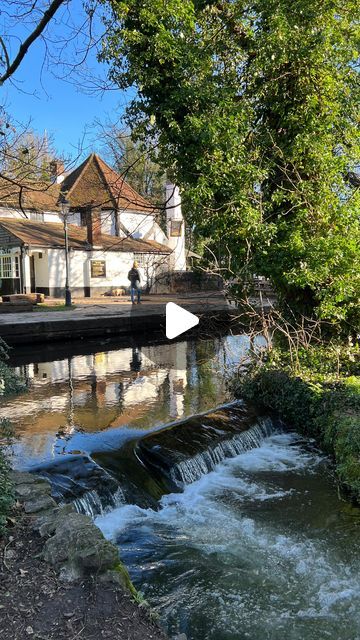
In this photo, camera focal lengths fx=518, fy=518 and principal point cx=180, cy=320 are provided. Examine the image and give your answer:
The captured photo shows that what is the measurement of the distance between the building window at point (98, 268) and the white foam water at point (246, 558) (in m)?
23.9

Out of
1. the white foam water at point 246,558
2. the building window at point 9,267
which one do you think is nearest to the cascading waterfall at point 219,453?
the white foam water at point 246,558

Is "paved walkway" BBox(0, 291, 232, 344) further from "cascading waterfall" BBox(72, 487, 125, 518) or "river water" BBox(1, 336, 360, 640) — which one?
"cascading waterfall" BBox(72, 487, 125, 518)

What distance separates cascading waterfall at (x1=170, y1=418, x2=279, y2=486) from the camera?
6523 mm

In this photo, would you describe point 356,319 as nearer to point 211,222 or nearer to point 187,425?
point 211,222

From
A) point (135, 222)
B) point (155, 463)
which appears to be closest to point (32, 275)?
point (135, 222)

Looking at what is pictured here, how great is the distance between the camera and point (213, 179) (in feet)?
31.3

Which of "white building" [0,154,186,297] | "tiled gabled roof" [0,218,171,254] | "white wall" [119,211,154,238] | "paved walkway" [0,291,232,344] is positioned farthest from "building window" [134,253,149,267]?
"paved walkway" [0,291,232,344]

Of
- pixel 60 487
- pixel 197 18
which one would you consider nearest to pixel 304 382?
pixel 60 487

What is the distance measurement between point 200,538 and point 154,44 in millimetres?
8211

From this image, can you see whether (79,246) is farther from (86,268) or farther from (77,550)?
(77,550)

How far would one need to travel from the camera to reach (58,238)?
92.8ft

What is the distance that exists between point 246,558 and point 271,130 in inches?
320

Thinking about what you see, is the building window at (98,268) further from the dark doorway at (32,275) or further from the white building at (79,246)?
the dark doorway at (32,275)

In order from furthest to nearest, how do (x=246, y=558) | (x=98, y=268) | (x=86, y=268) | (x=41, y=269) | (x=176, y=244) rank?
(x=176, y=244) < (x=98, y=268) < (x=86, y=268) < (x=41, y=269) < (x=246, y=558)
